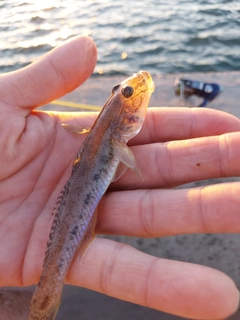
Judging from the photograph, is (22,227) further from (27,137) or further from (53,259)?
(27,137)

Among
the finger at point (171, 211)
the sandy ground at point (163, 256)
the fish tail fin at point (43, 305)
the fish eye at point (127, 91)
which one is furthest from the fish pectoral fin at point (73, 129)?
the fish tail fin at point (43, 305)

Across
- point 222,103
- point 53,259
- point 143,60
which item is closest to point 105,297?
point 53,259

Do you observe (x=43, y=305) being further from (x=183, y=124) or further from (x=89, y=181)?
(x=183, y=124)

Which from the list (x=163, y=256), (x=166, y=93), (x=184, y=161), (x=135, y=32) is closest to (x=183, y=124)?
(x=184, y=161)

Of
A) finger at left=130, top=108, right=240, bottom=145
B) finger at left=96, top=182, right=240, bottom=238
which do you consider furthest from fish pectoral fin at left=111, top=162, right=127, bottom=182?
finger at left=130, top=108, right=240, bottom=145

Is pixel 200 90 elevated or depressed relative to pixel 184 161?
depressed

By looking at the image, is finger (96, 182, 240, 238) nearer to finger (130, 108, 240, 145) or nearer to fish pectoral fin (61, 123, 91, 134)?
fish pectoral fin (61, 123, 91, 134)
